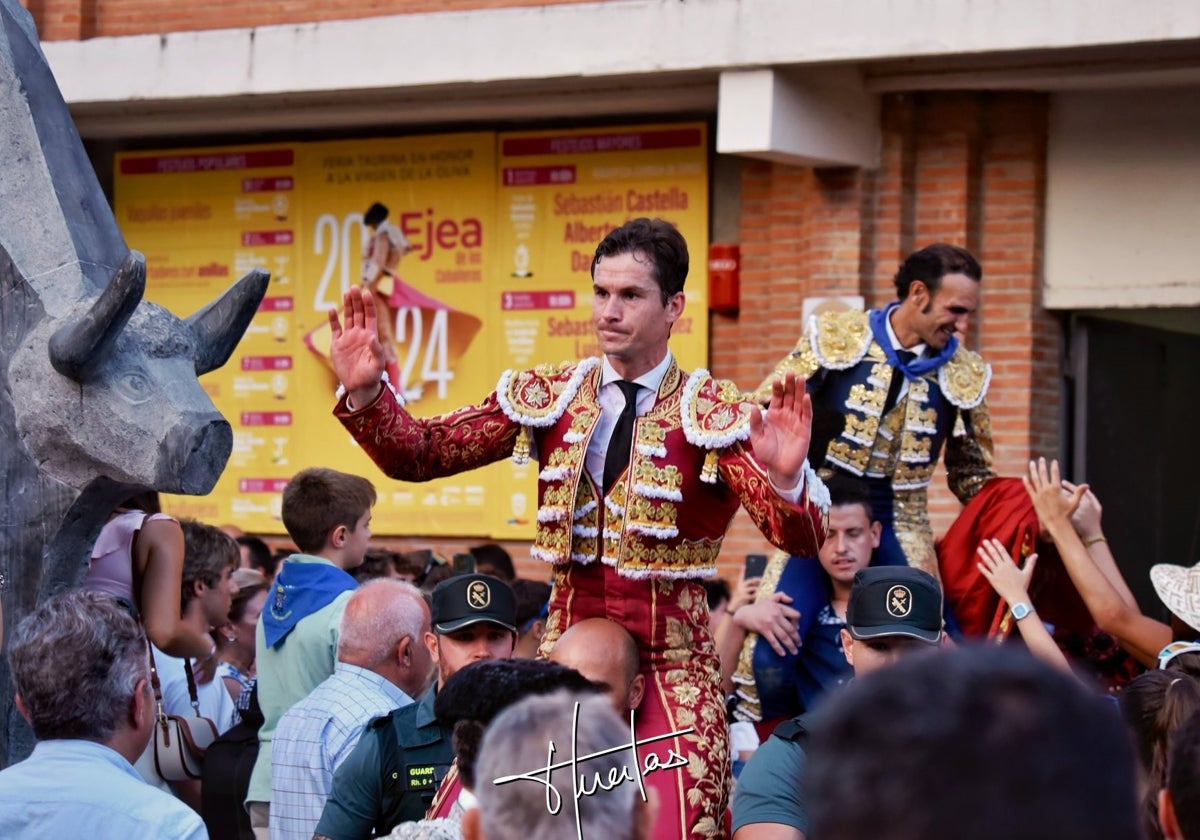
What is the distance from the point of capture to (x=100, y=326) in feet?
15.5

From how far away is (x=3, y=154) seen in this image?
5.38 m

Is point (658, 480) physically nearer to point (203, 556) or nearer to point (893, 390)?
point (893, 390)

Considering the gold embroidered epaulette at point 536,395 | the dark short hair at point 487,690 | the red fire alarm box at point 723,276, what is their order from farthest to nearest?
the red fire alarm box at point 723,276
the gold embroidered epaulette at point 536,395
the dark short hair at point 487,690

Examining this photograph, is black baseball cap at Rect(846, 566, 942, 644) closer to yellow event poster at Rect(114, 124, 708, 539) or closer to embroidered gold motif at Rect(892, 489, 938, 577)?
embroidered gold motif at Rect(892, 489, 938, 577)

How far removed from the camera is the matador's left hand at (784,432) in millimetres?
4250

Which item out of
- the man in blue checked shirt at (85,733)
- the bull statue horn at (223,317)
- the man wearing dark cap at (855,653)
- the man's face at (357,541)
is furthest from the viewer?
the man's face at (357,541)

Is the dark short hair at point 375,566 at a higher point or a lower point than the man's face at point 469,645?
lower

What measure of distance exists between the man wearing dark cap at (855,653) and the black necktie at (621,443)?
26.1 inches

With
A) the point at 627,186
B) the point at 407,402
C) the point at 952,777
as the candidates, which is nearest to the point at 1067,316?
the point at 627,186

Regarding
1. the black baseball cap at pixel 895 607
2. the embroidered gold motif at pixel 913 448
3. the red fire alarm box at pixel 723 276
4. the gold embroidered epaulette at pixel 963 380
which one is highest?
the red fire alarm box at pixel 723 276

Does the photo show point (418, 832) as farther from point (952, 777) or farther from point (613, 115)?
point (613, 115)

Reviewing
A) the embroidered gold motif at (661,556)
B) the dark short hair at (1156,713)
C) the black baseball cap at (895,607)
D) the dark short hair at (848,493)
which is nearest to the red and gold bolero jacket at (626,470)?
the embroidered gold motif at (661,556)

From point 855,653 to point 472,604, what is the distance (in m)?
1.04

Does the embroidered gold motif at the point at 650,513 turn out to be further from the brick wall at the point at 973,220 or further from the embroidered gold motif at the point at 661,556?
the brick wall at the point at 973,220
